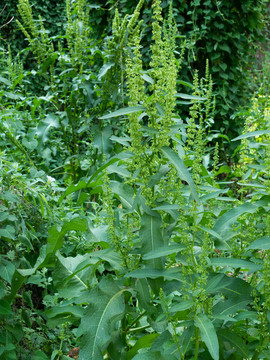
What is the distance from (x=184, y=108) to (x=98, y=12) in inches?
75.5

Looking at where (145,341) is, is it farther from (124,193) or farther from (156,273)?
(124,193)

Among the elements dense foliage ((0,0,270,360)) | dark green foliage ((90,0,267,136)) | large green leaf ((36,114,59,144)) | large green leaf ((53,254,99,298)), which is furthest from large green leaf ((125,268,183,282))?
dark green foliage ((90,0,267,136))

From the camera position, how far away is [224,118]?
227 inches

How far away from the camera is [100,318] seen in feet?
5.42

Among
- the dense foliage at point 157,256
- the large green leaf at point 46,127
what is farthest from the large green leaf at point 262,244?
the large green leaf at point 46,127

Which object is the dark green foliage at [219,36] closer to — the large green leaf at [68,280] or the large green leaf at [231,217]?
the large green leaf at [68,280]

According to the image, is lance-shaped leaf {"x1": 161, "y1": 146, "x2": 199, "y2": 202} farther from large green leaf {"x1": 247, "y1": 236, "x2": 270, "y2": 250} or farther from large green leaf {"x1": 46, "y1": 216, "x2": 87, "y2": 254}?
large green leaf {"x1": 46, "y1": 216, "x2": 87, "y2": 254}

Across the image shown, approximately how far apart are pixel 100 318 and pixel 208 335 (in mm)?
451

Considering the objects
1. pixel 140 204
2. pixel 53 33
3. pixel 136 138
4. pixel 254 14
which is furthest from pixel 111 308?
pixel 53 33

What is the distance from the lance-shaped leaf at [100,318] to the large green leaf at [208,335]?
13.9 inches

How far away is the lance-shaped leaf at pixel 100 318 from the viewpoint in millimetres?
1595

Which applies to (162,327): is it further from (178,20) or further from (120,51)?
(178,20)

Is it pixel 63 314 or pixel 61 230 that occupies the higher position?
pixel 61 230

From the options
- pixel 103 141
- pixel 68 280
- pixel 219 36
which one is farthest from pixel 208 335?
pixel 219 36
